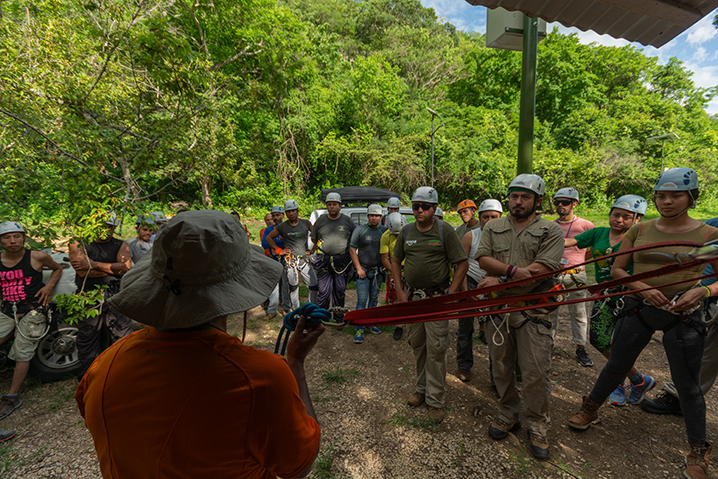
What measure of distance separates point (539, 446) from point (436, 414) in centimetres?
86

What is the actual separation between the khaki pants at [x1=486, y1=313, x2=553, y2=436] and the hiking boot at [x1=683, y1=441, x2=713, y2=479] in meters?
0.92

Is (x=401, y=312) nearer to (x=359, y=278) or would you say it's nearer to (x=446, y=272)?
(x=446, y=272)

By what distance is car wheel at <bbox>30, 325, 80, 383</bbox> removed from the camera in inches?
145

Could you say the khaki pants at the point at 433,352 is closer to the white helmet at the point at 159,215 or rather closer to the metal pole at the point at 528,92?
the metal pole at the point at 528,92

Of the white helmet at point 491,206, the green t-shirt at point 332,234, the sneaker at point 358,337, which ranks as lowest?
the sneaker at point 358,337

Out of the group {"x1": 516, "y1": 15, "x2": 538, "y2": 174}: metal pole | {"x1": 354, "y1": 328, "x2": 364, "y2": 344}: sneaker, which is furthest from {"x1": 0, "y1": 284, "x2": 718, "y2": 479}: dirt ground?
{"x1": 516, "y1": 15, "x2": 538, "y2": 174}: metal pole

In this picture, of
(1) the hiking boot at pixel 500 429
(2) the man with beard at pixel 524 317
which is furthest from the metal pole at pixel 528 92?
(1) the hiking boot at pixel 500 429

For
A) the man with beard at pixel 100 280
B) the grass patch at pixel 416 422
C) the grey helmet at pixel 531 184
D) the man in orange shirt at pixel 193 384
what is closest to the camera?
the man in orange shirt at pixel 193 384

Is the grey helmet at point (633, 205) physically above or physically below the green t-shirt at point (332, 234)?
above

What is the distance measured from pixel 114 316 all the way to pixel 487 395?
14.3 feet

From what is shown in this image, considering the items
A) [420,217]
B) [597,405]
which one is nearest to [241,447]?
[420,217]

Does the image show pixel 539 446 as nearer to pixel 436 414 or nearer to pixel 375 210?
pixel 436 414

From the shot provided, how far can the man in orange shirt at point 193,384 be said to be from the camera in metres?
0.83

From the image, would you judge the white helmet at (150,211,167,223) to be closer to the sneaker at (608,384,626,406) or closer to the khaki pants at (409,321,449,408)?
the khaki pants at (409,321,449,408)
